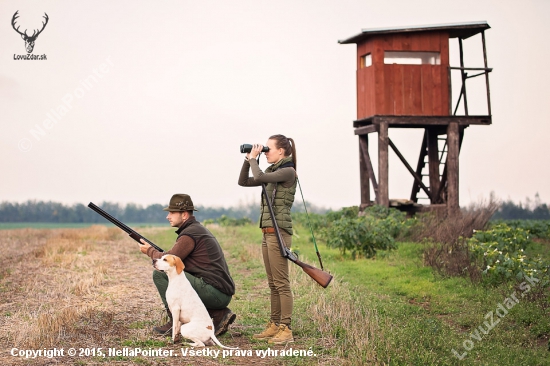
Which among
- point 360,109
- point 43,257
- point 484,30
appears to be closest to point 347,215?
point 360,109

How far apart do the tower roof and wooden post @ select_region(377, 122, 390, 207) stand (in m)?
3.36

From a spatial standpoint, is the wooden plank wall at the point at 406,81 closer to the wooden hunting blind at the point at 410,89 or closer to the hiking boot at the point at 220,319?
the wooden hunting blind at the point at 410,89

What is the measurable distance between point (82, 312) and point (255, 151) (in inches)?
149

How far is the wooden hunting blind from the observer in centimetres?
2288

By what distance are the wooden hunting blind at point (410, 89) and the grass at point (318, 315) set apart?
300 inches

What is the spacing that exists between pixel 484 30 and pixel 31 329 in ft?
70.1

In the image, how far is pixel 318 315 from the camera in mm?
9211

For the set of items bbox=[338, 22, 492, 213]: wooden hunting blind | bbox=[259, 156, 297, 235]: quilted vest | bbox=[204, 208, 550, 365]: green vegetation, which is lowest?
bbox=[204, 208, 550, 365]: green vegetation

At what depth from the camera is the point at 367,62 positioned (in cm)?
2405

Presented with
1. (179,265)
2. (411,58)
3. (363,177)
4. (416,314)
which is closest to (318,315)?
(416,314)

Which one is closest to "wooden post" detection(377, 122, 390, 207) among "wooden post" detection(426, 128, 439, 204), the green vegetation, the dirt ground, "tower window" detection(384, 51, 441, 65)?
"tower window" detection(384, 51, 441, 65)

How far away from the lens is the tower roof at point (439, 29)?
23.0m

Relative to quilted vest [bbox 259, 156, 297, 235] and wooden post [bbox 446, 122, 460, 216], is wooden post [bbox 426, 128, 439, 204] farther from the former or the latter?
quilted vest [bbox 259, 156, 297, 235]

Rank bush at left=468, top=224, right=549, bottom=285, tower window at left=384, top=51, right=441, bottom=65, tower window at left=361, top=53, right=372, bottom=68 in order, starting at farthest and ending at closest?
tower window at left=361, top=53, right=372, bottom=68 < tower window at left=384, top=51, right=441, bottom=65 < bush at left=468, top=224, right=549, bottom=285
